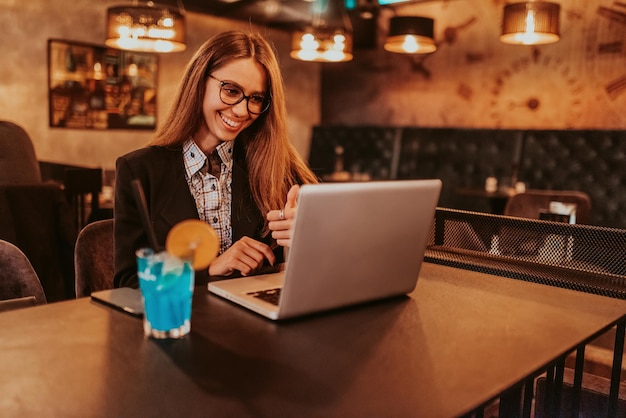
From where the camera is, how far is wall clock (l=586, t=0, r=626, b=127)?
5.20m

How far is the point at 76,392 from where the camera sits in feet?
2.59

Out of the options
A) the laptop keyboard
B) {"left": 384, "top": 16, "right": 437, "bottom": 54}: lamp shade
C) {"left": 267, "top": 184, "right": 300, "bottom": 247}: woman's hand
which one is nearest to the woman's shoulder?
{"left": 267, "top": 184, "right": 300, "bottom": 247}: woman's hand

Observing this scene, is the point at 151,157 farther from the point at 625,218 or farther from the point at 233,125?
the point at 625,218

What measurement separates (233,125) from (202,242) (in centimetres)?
79

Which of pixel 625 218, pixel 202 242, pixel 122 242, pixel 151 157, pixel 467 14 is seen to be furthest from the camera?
pixel 467 14

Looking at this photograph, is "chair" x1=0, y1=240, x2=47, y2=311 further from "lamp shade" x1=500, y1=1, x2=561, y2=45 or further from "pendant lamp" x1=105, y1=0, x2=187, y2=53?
"lamp shade" x1=500, y1=1, x2=561, y2=45

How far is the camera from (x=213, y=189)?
1.83m

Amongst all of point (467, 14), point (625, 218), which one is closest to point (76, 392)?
point (625, 218)

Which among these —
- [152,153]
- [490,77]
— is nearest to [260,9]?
[490,77]

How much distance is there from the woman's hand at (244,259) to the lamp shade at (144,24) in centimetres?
245

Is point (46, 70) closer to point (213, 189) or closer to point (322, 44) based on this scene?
point (322, 44)

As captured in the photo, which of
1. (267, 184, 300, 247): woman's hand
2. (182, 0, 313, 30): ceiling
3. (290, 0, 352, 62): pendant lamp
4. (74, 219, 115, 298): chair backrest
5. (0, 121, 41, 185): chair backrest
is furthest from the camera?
(182, 0, 313, 30): ceiling

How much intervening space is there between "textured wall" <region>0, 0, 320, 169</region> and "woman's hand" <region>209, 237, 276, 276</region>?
4.09 meters

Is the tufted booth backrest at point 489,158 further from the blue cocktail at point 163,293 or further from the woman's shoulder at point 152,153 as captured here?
the blue cocktail at point 163,293
